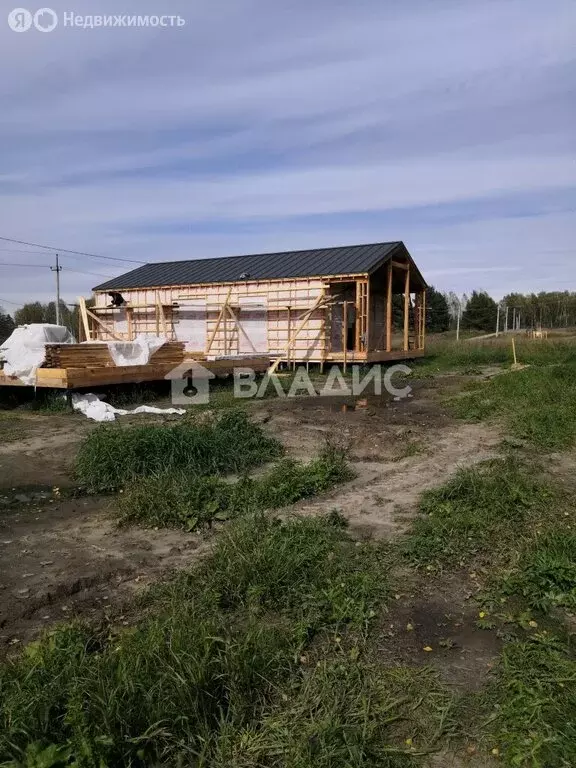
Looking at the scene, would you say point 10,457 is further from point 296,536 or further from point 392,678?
point 392,678

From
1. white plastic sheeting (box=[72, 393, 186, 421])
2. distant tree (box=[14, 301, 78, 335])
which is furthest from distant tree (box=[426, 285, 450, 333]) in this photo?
white plastic sheeting (box=[72, 393, 186, 421])

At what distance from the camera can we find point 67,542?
564cm

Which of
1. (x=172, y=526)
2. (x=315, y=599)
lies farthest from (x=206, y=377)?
(x=315, y=599)

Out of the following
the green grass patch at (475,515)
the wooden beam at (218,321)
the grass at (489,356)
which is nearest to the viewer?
the green grass patch at (475,515)

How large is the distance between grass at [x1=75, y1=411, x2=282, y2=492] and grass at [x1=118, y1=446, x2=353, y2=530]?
0.44 m

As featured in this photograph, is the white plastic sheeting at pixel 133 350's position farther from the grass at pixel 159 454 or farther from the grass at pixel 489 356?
the grass at pixel 489 356

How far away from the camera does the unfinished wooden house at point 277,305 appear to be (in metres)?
21.4

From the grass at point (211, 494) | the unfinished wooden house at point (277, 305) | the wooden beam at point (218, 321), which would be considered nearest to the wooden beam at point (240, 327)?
the unfinished wooden house at point (277, 305)

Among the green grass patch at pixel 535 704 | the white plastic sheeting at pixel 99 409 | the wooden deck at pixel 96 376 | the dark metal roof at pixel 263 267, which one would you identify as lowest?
the green grass patch at pixel 535 704

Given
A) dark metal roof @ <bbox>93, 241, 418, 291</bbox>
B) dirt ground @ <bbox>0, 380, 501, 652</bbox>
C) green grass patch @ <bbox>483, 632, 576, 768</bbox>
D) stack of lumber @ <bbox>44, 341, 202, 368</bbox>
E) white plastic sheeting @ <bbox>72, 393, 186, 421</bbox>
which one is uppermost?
dark metal roof @ <bbox>93, 241, 418, 291</bbox>

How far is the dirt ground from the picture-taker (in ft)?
14.6

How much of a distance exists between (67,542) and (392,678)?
3.42 m

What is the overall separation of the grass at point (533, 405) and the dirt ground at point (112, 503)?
1.62 ft

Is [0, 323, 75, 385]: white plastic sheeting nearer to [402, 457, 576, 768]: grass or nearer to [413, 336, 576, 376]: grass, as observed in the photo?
[402, 457, 576, 768]: grass
